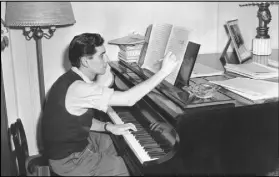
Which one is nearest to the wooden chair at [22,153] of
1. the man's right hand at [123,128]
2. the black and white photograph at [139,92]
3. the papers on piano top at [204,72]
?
the black and white photograph at [139,92]

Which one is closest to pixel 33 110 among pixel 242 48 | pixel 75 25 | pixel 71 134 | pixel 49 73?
pixel 49 73

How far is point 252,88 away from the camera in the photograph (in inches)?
65.2

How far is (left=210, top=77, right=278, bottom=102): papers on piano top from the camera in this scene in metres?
1.56

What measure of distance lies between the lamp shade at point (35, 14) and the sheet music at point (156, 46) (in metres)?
0.61

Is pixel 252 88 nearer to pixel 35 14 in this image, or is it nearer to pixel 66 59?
pixel 35 14

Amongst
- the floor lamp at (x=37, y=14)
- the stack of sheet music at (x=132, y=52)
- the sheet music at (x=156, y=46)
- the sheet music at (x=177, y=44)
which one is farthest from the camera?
the stack of sheet music at (x=132, y=52)

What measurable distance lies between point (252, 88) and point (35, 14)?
4.66ft

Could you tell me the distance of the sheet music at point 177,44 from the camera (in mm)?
1772

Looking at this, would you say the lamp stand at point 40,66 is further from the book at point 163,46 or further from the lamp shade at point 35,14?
the book at point 163,46

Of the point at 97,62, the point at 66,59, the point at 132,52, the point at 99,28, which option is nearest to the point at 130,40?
the point at 132,52

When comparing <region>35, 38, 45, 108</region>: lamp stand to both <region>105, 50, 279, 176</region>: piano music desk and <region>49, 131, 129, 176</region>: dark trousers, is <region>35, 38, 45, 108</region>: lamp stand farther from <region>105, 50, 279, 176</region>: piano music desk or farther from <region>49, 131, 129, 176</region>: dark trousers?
<region>105, 50, 279, 176</region>: piano music desk

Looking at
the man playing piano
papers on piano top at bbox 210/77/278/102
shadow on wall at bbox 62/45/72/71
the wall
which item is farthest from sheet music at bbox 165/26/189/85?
shadow on wall at bbox 62/45/72/71

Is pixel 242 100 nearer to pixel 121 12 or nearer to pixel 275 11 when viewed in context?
pixel 121 12

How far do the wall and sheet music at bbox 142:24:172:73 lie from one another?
2.24 feet
